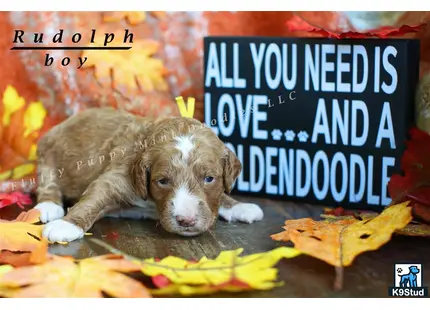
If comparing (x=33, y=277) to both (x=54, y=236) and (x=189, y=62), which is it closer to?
(x=54, y=236)

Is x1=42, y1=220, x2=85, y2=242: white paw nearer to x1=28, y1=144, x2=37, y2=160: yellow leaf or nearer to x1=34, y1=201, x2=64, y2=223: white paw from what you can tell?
x1=34, y1=201, x2=64, y2=223: white paw

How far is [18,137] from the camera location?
3.66 metres

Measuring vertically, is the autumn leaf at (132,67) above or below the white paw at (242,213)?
above

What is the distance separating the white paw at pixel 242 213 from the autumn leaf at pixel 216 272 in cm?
46

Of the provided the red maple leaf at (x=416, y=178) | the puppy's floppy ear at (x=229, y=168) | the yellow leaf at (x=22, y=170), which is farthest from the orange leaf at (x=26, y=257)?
the red maple leaf at (x=416, y=178)

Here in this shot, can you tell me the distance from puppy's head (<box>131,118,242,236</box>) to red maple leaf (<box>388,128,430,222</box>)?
70 centimetres

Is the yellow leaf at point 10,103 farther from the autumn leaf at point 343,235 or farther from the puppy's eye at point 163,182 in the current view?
the autumn leaf at point 343,235

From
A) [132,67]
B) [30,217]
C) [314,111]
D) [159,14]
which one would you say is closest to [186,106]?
[132,67]

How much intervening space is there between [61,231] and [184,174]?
1.79 feet

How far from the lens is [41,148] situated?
3.47 m

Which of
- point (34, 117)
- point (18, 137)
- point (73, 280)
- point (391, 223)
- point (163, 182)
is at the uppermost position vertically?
point (34, 117)

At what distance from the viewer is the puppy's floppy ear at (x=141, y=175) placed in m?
2.92

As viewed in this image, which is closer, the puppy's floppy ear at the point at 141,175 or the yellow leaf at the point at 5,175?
the puppy's floppy ear at the point at 141,175

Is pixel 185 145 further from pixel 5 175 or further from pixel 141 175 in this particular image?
pixel 5 175
